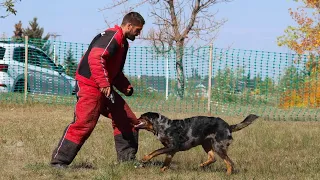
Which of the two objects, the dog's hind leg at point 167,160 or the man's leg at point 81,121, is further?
the dog's hind leg at point 167,160

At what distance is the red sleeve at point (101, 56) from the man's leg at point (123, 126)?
0.61 meters

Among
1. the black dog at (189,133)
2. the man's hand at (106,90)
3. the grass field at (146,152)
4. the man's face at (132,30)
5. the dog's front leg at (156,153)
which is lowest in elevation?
the grass field at (146,152)

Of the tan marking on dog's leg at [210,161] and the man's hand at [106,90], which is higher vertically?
the man's hand at [106,90]

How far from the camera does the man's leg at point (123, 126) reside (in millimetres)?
7617

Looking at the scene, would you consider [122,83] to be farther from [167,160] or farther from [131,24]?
[167,160]

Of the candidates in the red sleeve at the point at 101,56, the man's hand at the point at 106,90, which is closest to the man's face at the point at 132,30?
the red sleeve at the point at 101,56

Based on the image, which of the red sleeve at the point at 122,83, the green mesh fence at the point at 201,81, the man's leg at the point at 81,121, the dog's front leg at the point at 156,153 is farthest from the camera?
the green mesh fence at the point at 201,81

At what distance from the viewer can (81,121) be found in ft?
23.3

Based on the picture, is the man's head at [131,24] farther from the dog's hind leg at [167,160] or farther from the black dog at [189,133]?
the dog's hind leg at [167,160]

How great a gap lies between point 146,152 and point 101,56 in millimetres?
2711

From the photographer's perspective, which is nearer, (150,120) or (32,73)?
(150,120)

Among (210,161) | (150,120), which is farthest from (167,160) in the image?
(210,161)

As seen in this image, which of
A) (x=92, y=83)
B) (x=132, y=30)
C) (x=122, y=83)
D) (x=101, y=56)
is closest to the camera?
(x=101, y=56)

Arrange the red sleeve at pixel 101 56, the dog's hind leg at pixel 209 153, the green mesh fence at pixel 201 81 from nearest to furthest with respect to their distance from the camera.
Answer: the red sleeve at pixel 101 56 < the dog's hind leg at pixel 209 153 < the green mesh fence at pixel 201 81
